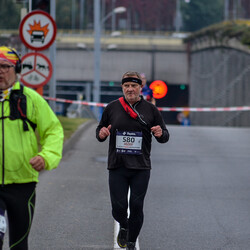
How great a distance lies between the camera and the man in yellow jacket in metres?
A: 4.50

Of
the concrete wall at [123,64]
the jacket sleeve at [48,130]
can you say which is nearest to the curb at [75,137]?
the jacket sleeve at [48,130]

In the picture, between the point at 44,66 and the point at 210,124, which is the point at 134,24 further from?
the point at 44,66

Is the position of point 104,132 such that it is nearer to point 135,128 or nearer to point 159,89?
point 135,128

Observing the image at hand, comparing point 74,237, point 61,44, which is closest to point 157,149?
point 74,237

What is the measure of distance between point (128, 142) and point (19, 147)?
1994 mm

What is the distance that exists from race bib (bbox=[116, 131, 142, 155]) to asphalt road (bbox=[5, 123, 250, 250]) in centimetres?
106

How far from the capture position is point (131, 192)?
21.4 ft

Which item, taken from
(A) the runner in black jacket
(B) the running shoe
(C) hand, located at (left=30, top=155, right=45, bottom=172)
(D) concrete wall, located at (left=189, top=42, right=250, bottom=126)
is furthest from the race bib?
(D) concrete wall, located at (left=189, top=42, right=250, bottom=126)

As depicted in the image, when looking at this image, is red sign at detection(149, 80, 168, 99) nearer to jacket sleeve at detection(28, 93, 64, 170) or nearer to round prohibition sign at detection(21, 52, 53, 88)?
round prohibition sign at detection(21, 52, 53, 88)

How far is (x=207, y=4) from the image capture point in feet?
380

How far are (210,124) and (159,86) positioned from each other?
Result: 3554 cm

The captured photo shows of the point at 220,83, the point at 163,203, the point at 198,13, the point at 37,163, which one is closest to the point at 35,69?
the point at 163,203

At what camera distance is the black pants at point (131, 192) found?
255 inches

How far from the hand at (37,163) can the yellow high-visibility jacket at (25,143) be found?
0.04 metres
